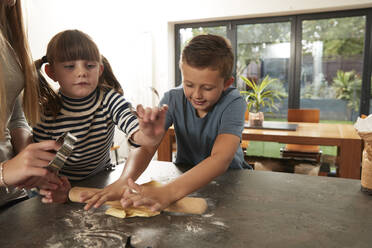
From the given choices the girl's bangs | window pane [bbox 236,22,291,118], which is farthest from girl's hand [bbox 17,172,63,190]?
window pane [bbox 236,22,291,118]

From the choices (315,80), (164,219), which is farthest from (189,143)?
(315,80)

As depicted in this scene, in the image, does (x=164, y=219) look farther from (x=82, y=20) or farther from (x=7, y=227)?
(x=82, y=20)

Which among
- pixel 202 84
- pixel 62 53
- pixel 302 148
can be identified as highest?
pixel 62 53

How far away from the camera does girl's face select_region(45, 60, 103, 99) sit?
998mm

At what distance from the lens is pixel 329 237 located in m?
0.69

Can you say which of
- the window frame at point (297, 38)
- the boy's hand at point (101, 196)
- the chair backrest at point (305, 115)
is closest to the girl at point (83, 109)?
the boy's hand at point (101, 196)

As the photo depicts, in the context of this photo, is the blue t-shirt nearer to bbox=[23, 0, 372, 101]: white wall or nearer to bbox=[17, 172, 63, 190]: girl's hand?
bbox=[17, 172, 63, 190]: girl's hand

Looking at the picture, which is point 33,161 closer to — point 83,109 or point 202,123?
point 83,109

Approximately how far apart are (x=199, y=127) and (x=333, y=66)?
3742 mm

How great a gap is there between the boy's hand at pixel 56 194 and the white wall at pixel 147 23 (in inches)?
139

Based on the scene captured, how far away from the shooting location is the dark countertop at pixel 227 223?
673 mm

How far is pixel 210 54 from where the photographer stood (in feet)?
3.93

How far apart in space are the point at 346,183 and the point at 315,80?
3.79 m

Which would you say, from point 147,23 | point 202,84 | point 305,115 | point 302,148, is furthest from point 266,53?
point 202,84
